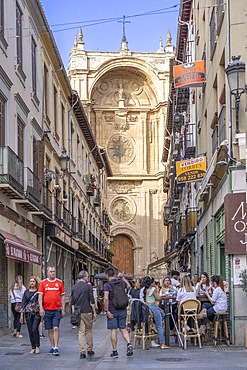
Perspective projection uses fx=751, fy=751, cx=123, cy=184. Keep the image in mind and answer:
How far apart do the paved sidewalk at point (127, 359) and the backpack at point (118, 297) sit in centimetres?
95

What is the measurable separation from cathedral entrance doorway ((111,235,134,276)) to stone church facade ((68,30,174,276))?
4.2 inches

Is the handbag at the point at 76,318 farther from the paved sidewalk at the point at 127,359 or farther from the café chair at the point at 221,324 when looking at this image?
the café chair at the point at 221,324

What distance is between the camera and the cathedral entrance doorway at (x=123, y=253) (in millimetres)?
68438

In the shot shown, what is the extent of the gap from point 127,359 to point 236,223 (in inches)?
148

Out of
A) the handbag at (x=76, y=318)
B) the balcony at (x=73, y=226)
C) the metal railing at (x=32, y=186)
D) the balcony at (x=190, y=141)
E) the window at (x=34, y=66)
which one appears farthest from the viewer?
the balcony at (x=73, y=226)

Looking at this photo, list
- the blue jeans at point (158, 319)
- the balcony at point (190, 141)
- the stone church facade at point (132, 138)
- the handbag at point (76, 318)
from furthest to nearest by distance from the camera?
the stone church facade at point (132, 138) < the balcony at point (190, 141) < the blue jeans at point (158, 319) < the handbag at point (76, 318)

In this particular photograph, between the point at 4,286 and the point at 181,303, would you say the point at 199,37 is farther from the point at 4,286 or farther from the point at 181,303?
the point at 181,303

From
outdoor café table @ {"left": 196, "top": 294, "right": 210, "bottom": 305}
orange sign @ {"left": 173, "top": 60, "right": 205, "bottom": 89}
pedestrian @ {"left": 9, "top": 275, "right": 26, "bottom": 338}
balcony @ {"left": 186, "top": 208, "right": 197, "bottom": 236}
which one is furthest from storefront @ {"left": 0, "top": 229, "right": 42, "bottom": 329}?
balcony @ {"left": 186, "top": 208, "right": 197, "bottom": 236}

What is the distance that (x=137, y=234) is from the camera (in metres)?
67.4

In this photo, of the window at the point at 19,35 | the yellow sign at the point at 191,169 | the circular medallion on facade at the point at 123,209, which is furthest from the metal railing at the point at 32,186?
the circular medallion on facade at the point at 123,209

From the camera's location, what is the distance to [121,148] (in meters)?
68.2

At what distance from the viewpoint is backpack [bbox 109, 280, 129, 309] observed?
13.8 metres

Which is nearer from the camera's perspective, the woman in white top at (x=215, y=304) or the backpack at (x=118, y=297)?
the backpack at (x=118, y=297)

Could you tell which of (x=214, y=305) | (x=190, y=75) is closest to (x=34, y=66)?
(x=190, y=75)
